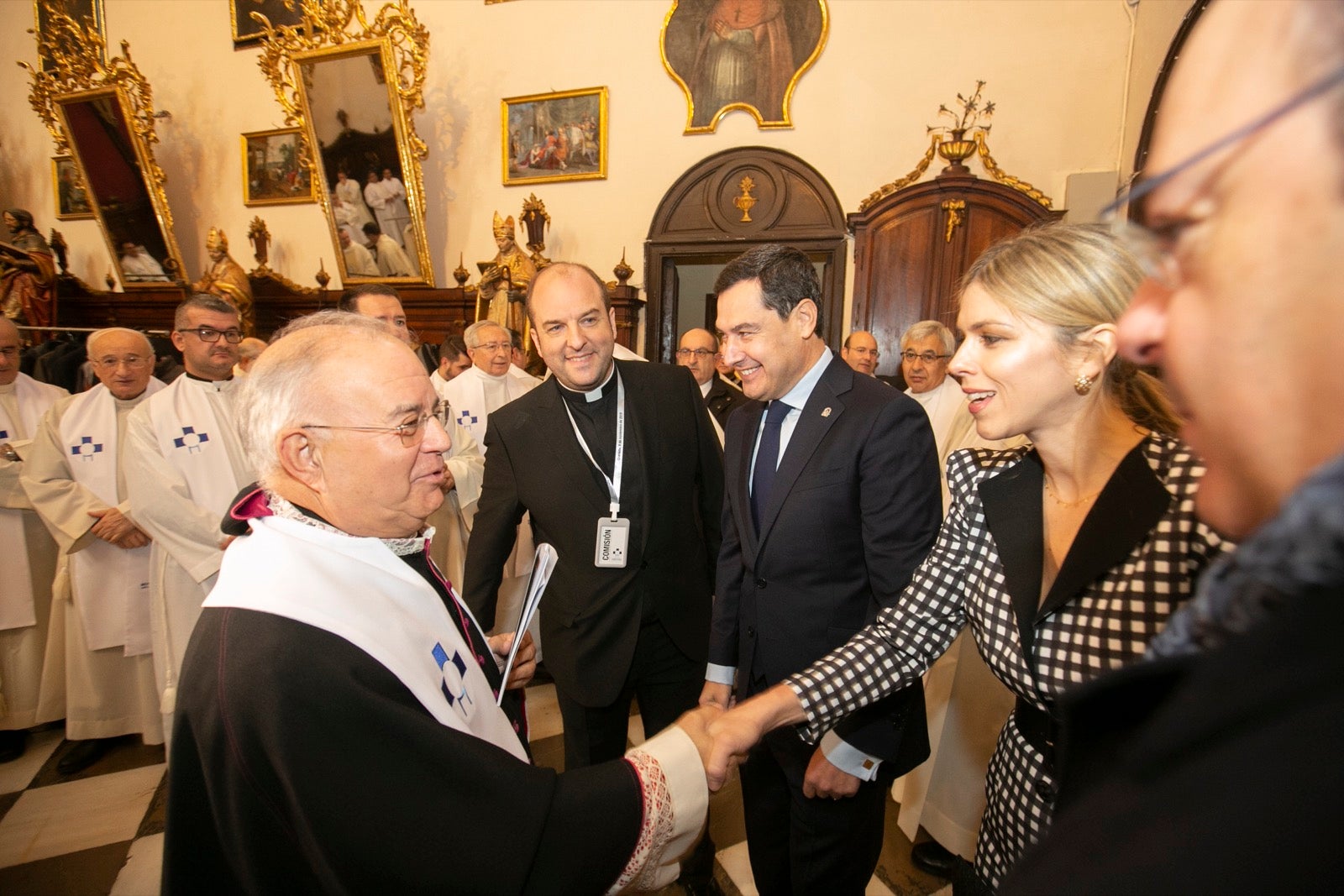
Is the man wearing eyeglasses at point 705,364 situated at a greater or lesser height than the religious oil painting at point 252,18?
lesser

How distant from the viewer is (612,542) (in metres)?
2.22

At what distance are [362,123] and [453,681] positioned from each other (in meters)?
8.59

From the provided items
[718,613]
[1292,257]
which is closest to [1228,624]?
[1292,257]

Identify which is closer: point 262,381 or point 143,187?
point 262,381

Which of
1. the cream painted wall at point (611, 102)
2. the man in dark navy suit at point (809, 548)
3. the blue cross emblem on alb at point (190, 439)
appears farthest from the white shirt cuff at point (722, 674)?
the cream painted wall at point (611, 102)

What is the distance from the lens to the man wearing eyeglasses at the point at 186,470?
3029 millimetres

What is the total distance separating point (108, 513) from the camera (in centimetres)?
327

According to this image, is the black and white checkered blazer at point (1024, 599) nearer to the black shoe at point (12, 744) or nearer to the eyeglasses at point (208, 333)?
the eyeglasses at point (208, 333)

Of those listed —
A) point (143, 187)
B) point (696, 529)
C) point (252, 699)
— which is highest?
point (143, 187)

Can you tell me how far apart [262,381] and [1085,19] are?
8067mm

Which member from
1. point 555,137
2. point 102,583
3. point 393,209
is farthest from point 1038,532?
point 393,209

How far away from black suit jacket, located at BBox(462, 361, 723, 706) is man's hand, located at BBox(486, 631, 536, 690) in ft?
1.39

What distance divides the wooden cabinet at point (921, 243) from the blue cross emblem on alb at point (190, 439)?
5.85 meters

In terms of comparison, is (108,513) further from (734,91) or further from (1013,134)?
(1013,134)
